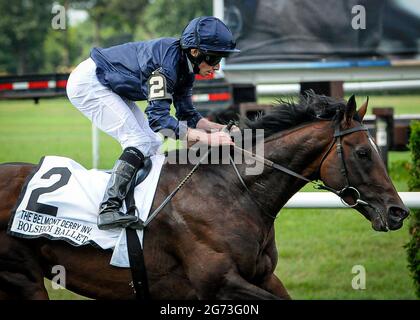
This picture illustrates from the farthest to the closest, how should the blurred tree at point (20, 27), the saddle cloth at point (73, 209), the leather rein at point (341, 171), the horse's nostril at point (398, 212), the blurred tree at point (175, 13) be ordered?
1. the blurred tree at point (20, 27)
2. the blurred tree at point (175, 13)
3. the saddle cloth at point (73, 209)
4. the leather rein at point (341, 171)
5. the horse's nostril at point (398, 212)

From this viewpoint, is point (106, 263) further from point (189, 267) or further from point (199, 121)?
point (199, 121)

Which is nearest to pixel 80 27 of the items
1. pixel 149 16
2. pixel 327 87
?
pixel 149 16

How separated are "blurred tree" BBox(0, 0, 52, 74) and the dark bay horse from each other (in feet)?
130

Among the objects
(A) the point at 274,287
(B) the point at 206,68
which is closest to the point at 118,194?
(B) the point at 206,68

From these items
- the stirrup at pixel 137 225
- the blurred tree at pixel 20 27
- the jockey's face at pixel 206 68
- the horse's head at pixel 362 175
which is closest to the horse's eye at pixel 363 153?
the horse's head at pixel 362 175

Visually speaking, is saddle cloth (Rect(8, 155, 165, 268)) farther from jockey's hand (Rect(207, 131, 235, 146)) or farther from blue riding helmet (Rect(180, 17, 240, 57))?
blue riding helmet (Rect(180, 17, 240, 57))

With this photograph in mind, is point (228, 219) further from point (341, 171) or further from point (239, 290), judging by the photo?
point (341, 171)

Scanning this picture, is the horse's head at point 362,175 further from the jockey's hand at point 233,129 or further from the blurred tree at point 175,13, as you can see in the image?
the blurred tree at point 175,13

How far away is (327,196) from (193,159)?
3.96 ft

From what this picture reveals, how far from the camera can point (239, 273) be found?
4.05 metres

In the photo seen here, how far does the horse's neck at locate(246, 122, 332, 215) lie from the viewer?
13.7 ft

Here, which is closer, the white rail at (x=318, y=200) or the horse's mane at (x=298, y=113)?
the horse's mane at (x=298, y=113)

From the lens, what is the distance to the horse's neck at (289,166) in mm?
4184

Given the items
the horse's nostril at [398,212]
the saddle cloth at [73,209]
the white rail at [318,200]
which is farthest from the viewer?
the white rail at [318,200]
